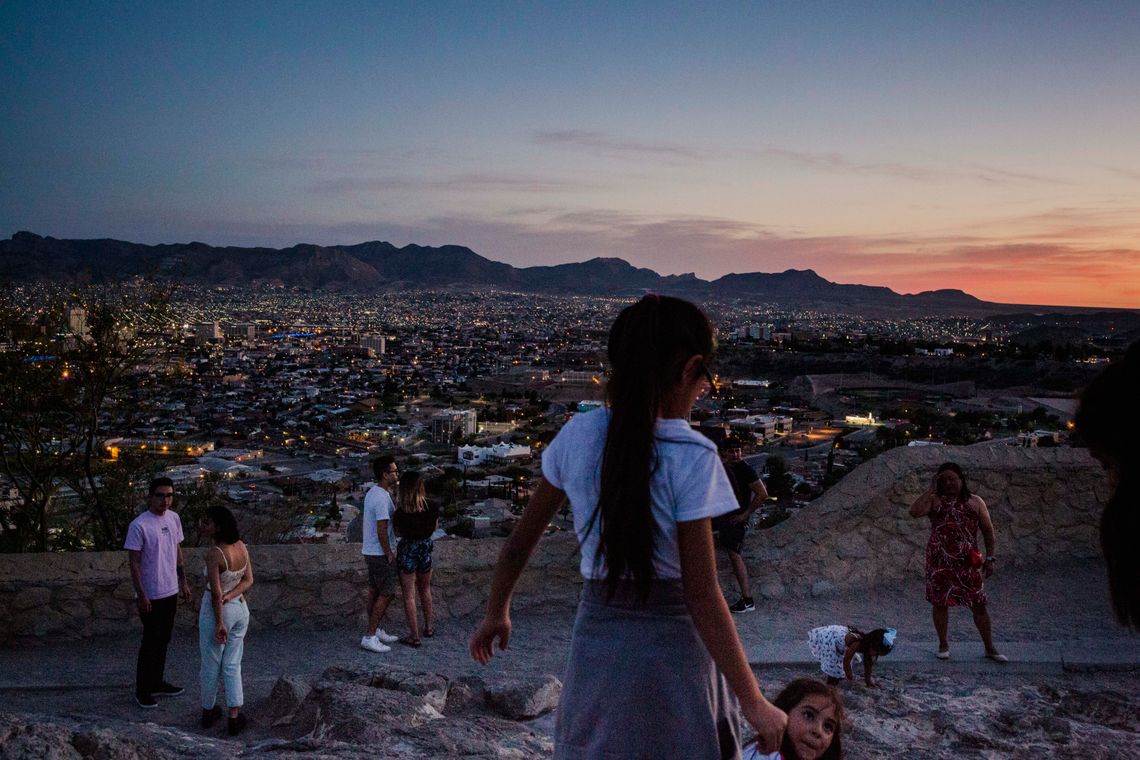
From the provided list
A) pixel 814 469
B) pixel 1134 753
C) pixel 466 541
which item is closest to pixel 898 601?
pixel 1134 753

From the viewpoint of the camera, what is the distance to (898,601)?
6.88 metres

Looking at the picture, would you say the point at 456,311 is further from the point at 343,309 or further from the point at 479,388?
the point at 479,388

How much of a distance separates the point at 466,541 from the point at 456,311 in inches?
4307

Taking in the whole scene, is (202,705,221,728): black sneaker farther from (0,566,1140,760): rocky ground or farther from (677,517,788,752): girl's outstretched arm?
(677,517,788,752): girl's outstretched arm

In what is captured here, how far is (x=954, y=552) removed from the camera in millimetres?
5707

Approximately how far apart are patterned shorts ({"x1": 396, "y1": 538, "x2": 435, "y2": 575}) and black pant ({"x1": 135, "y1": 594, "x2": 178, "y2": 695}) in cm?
153

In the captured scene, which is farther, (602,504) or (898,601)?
(898,601)

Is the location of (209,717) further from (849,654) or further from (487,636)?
(849,654)

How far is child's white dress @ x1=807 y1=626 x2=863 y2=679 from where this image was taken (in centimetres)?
508

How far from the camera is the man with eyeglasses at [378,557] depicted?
6234mm

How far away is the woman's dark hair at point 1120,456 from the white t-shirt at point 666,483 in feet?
2.44

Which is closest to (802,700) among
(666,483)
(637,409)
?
(666,483)

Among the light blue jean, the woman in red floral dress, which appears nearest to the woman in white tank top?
the light blue jean

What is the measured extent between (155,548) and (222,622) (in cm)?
82
